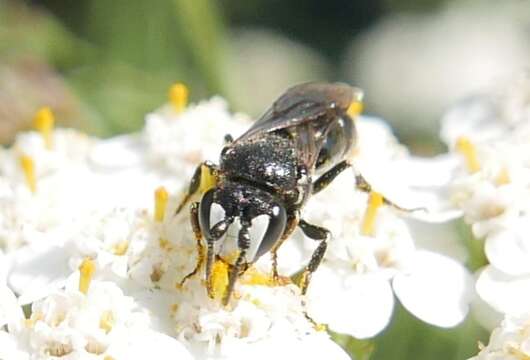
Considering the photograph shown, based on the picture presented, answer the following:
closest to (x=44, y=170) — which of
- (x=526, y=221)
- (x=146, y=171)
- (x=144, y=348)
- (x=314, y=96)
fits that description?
(x=146, y=171)

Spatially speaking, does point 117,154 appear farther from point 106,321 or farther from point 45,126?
point 106,321

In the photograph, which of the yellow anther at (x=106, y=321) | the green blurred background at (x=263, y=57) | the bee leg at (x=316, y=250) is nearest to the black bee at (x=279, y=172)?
the bee leg at (x=316, y=250)

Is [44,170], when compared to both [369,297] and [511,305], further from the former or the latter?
[511,305]

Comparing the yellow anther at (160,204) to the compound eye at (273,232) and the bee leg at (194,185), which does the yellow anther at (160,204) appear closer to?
the bee leg at (194,185)

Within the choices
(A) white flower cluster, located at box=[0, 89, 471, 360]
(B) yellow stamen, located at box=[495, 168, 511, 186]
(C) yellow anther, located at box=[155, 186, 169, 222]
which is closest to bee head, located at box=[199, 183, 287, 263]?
(A) white flower cluster, located at box=[0, 89, 471, 360]

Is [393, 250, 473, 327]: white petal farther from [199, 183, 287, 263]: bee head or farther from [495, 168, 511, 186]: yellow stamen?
[199, 183, 287, 263]: bee head

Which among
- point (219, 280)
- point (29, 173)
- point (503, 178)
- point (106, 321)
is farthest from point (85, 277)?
point (503, 178)

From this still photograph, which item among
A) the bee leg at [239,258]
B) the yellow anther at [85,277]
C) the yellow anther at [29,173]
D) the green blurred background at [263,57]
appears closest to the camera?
the bee leg at [239,258]
